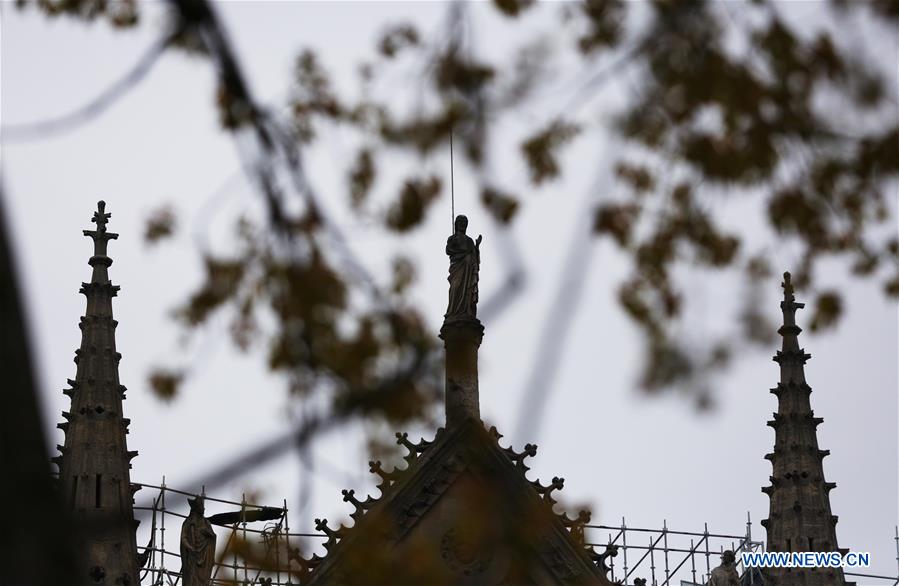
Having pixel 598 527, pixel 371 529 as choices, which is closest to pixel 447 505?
pixel 598 527

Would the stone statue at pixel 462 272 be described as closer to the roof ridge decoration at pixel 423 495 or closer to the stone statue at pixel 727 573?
the roof ridge decoration at pixel 423 495

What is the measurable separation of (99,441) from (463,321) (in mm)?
6656

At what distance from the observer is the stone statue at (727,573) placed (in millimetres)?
36531

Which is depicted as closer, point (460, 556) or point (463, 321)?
point (460, 556)

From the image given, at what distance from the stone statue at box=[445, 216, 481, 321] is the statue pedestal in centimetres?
18

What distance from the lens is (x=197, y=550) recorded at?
109 feet

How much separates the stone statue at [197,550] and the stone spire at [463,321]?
458cm

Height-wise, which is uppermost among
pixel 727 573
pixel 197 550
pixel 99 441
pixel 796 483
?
pixel 796 483

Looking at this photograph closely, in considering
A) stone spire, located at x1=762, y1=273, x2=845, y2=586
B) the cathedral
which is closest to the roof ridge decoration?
the cathedral

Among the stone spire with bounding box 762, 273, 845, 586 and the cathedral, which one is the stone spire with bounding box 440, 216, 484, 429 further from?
the stone spire with bounding box 762, 273, 845, 586

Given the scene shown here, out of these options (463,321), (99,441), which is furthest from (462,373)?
(99,441)

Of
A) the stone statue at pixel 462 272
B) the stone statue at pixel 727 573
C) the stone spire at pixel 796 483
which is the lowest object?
the stone statue at pixel 727 573

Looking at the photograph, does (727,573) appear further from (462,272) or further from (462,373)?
(462,272)

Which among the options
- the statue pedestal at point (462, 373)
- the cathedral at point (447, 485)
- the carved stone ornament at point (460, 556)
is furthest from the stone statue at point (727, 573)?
the statue pedestal at point (462, 373)
